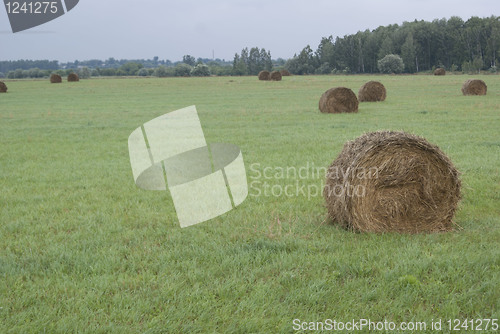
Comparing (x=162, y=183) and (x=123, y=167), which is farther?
(x=123, y=167)

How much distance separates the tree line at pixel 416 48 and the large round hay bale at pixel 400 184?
99.7m

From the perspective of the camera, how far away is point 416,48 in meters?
109

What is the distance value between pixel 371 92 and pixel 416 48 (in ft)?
301

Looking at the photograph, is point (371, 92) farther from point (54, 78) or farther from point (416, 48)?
point (416, 48)

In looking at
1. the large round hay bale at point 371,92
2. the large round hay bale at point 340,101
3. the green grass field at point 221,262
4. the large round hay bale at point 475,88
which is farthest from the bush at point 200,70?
the green grass field at point 221,262

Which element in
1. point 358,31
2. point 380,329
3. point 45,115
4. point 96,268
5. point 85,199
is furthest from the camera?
point 358,31

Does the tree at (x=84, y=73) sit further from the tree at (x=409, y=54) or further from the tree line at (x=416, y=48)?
the tree at (x=409, y=54)

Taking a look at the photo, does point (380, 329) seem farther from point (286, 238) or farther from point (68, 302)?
point (68, 302)

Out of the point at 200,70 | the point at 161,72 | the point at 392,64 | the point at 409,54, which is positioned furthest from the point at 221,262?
the point at 409,54

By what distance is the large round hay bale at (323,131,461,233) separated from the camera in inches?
253

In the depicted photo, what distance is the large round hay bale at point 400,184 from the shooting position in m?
6.43

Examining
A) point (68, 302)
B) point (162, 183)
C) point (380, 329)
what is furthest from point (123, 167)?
point (380, 329)

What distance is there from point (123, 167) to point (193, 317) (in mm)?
7208

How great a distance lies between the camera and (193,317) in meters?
4.26
